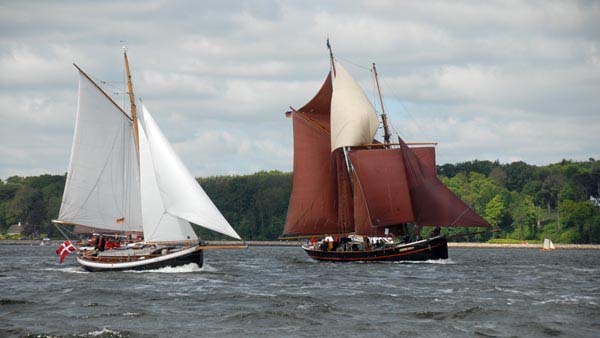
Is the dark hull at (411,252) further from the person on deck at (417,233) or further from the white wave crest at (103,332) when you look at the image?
the white wave crest at (103,332)

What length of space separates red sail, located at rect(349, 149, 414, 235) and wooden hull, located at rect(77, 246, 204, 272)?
26363 millimetres

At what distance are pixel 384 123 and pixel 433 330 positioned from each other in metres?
58.2

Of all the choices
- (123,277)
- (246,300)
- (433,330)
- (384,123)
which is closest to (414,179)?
(384,123)

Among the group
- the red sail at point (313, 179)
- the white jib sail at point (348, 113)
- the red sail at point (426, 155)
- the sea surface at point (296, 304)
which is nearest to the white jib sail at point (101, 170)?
the sea surface at point (296, 304)

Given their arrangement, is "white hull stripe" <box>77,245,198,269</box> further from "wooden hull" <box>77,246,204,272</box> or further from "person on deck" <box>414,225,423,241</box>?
"person on deck" <box>414,225,423,241</box>

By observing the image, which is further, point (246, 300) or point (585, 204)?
point (585, 204)

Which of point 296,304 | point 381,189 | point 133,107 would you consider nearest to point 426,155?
point 381,189

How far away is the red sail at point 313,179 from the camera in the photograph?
9725 cm

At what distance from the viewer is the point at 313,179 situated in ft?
319

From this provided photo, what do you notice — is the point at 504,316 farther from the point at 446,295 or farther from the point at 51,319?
the point at 51,319

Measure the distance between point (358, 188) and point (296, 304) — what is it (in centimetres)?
4488

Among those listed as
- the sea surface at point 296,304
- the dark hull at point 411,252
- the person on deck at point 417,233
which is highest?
the person on deck at point 417,233

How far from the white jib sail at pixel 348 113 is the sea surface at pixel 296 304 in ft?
74.2

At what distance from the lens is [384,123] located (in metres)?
98.3
